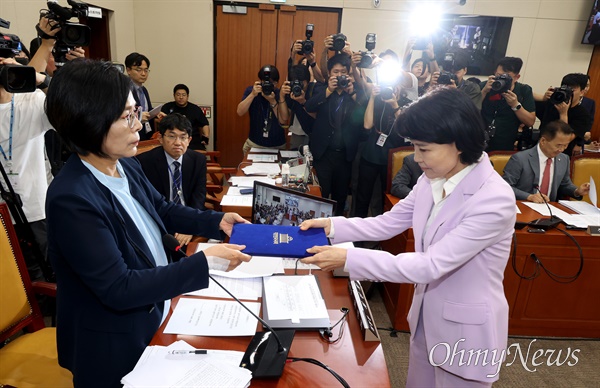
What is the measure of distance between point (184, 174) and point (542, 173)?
273 centimetres

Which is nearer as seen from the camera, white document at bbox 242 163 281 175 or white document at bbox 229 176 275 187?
white document at bbox 229 176 275 187

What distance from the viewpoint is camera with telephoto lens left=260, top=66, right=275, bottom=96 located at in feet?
13.1

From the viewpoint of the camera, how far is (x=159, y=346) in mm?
1272

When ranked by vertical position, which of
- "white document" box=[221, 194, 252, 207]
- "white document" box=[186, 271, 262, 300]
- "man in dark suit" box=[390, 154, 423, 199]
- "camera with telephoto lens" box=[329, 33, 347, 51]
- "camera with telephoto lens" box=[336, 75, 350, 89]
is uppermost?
"camera with telephoto lens" box=[329, 33, 347, 51]

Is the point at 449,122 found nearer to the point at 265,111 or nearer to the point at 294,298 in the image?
the point at 294,298

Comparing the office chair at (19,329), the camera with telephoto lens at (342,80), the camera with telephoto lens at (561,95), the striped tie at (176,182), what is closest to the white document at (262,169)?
the striped tie at (176,182)

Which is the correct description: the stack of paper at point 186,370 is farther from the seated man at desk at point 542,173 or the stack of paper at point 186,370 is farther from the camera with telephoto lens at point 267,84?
the camera with telephoto lens at point 267,84

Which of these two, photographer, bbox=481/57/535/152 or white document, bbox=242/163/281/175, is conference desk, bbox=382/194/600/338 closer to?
white document, bbox=242/163/281/175

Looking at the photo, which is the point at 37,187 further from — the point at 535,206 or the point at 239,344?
the point at 535,206

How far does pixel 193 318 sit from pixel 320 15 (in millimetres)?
5345

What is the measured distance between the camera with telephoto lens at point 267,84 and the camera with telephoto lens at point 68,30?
6.13 feet

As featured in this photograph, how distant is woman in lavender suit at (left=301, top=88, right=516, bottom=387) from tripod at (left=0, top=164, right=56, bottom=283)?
1677 millimetres

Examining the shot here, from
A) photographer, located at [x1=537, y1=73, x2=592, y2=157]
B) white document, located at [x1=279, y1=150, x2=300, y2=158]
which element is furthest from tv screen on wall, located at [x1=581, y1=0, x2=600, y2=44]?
white document, located at [x1=279, y1=150, x2=300, y2=158]

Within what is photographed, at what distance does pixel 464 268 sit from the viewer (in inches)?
54.3
